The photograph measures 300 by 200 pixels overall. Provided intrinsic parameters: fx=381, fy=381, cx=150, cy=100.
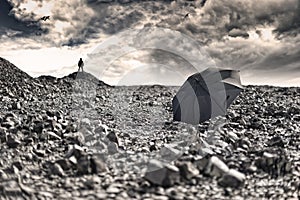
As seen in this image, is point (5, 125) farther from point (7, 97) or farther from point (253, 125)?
point (7, 97)

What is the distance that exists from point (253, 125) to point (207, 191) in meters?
7.83

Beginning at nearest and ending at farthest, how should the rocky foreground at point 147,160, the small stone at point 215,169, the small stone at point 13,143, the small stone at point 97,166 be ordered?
the rocky foreground at point 147,160
the small stone at point 215,169
the small stone at point 97,166
the small stone at point 13,143

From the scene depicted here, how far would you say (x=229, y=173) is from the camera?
718cm

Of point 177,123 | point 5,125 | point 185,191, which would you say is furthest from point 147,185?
point 177,123

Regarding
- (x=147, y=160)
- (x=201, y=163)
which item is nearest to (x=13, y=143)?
(x=147, y=160)

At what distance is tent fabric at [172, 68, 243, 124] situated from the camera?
14.5 m

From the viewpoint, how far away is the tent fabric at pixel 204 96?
14.5 meters

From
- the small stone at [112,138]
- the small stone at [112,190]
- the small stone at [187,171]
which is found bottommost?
the small stone at [112,190]

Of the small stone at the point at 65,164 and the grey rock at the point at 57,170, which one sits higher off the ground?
the small stone at the point at 65,164

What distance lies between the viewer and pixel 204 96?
567 inches

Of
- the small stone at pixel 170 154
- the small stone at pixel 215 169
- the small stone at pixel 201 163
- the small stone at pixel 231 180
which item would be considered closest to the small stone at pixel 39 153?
the small stone at pixel 170 154

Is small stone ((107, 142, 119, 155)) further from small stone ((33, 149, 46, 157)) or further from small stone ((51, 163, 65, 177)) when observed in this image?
small stone ((51, 163, 65, 177))

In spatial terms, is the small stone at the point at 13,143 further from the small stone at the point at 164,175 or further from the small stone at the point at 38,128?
the small stone at the point at 164,175

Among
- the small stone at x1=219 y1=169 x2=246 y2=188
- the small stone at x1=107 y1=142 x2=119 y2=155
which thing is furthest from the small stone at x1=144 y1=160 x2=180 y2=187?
the small stone at x1=107 y1=142 x2=119 y2=155
